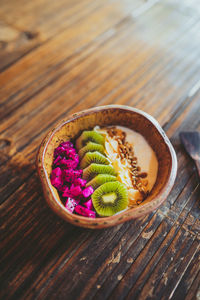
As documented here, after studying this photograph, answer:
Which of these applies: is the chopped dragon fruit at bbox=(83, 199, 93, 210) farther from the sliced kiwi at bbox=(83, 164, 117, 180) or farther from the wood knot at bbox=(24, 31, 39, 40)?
the wood knot at bbox=(24, 31, 39, 40)

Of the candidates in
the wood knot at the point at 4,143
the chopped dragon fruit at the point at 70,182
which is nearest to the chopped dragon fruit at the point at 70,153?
the chopped dragon fruit at the point at 70,182

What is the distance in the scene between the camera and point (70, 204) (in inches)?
30.9

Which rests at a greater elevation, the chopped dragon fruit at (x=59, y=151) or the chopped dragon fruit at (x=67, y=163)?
the chopped dragon fruit at (x=59, y=151)

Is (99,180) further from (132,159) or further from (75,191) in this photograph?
(132,159)

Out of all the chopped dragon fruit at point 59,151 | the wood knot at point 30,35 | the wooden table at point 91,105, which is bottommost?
the wooden table at point 91,105

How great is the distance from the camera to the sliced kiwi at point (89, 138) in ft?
3.16

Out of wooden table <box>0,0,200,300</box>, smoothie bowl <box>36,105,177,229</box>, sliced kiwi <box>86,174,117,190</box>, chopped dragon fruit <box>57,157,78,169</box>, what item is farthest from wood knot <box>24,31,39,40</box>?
sliced kiwi <box>86,174,117,190</box>

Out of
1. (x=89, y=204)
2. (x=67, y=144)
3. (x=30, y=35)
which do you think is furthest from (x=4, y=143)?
(x=30, y=35)

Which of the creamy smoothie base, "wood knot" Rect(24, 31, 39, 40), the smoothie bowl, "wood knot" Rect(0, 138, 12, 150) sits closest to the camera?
the smoothie bowl

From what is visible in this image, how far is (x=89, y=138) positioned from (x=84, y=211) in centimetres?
31

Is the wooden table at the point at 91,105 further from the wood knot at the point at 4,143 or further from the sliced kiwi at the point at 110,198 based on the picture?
the sliced kiwi at the point at 110,198

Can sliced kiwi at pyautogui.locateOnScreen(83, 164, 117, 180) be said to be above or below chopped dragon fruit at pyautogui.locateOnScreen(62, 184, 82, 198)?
below

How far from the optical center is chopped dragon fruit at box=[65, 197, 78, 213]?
775mm

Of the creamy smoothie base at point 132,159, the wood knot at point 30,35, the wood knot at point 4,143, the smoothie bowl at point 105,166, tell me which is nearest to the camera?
the smoothie bowl at point 105,166
